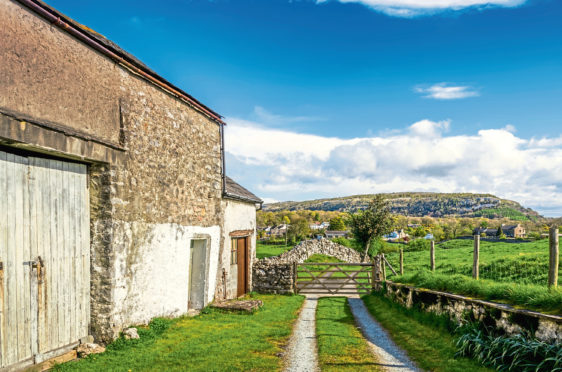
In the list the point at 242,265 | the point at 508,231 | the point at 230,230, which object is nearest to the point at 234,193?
the point at 230,230

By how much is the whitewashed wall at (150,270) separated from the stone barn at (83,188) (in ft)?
0.09

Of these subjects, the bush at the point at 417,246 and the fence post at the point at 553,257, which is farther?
the bush at the point at 417,246

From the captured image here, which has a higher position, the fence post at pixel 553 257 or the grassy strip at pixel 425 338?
the fence post at pixel 553 257

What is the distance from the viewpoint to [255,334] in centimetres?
878

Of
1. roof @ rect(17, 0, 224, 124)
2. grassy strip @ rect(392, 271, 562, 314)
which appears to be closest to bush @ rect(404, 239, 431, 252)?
grassy strip @ rect(392, 271, 562, 314)

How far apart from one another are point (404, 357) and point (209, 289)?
6.73 metres

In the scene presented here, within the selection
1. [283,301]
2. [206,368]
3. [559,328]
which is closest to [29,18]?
[206,368]

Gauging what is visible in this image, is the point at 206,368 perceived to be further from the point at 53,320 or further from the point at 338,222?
the point at 338,222

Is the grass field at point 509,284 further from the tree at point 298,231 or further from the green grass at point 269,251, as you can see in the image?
the tree at point 298,231

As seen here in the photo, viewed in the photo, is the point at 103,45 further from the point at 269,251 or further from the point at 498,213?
the point at 498,213

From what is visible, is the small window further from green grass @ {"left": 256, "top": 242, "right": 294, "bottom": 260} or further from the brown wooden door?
green grass @ {"left": 256, "top": 242, "right": 294, "bottom": 260}

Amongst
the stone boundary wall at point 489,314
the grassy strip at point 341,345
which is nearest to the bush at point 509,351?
the stone boundary wall at point 489,314

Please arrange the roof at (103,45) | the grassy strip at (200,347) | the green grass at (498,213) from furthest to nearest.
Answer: the green grass at (498,213) → the grassy strip at (200,347) → the roof at (103,45)

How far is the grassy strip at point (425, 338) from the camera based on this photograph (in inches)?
252
